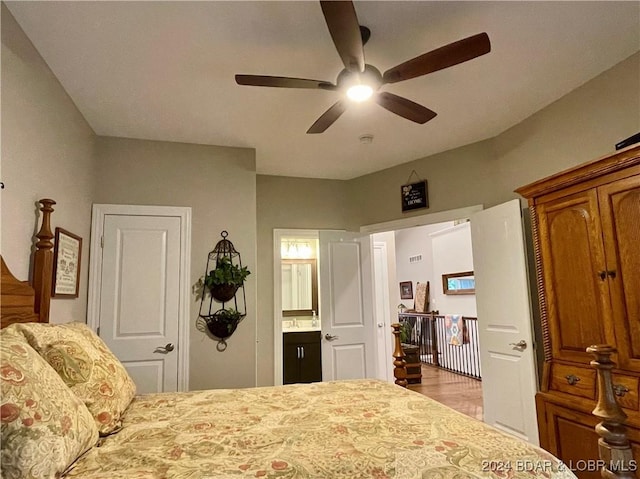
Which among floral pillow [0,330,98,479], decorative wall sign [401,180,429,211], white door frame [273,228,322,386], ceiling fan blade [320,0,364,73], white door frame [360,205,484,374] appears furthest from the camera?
white door frame [273,228,322,386]

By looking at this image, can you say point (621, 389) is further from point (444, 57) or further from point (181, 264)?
point (181, 264)

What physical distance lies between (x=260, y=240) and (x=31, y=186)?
8.03 ft

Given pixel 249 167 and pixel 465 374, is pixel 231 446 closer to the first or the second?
pixel 249 167

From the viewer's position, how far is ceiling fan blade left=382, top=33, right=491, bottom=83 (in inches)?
67.2

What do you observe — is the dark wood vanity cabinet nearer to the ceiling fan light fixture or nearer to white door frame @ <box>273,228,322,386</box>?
white door frame @ <box>273,228,322,386</box>

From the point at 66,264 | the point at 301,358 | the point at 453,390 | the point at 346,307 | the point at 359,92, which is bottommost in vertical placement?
the point at 453,390

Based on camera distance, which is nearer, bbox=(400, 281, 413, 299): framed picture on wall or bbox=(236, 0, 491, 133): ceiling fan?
bbox=(236, 0, 491, 133): ceiling fan

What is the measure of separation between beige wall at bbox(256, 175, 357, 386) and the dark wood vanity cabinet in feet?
1.90

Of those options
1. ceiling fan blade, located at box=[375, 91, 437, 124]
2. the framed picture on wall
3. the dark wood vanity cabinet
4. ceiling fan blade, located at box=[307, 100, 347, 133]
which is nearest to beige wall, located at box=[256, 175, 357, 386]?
the dark wood vanity cabinet

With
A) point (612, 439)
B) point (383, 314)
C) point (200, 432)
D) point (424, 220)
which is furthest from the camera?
point (383, 314)

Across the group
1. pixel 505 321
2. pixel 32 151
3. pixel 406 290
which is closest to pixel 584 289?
pixel 505 321

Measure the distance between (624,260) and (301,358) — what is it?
3502 mm

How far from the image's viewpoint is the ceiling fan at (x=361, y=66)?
1.56m

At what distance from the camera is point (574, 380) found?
2.30 meters
